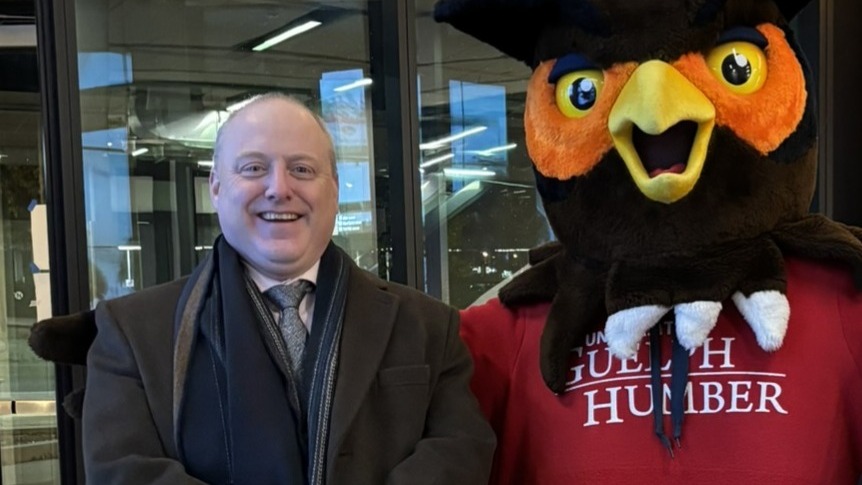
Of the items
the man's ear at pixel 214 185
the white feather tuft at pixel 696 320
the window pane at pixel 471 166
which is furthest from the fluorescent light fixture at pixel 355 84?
the white feather tuft at pixel 696 320

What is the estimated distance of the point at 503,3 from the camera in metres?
1.30

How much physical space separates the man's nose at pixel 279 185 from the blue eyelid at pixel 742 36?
64 centimetres

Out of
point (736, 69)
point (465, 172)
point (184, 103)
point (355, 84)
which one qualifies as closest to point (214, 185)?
point (736, 69)

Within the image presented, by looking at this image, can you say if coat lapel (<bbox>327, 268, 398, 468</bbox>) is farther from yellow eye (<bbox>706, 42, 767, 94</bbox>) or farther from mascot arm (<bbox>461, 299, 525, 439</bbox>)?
yellow eye (<bbox>706, 42, 767, 94</bbox>)

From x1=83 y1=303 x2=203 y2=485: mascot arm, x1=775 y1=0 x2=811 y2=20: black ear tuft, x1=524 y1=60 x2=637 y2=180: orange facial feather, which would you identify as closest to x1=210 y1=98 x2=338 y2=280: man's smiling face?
x1=83 y1=303 x2=203 y2=485: mascot arm

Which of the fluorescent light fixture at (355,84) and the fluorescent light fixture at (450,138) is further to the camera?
the fluorescent light fixture at (450,138)

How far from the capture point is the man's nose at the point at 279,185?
4.09 ft

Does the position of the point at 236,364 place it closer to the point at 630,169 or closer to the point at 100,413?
the point at 100,413

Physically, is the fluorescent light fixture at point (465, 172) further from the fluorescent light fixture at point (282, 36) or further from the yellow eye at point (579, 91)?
the yellow eye at point (579, 91)

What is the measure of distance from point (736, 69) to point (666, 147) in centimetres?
15

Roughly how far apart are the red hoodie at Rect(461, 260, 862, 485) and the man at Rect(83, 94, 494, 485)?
16 centimetres

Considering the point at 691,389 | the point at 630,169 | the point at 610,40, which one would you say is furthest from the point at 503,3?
the point at 691,389

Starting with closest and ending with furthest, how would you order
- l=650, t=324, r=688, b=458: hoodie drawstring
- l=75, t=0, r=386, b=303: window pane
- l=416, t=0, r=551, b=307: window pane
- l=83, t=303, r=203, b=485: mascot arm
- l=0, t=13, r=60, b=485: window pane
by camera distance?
l=83, t=303, r=203, b=485: mascot arm, l=650, t=324, r=688, b=458: hoodie drawstring, l=0, t=13, r=60, b=485: window pane, l=75, t=0, r=386, b=303: window pane, l=416, t=0, r=551, b=307: window pane

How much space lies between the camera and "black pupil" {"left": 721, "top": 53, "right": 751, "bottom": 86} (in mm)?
1202
